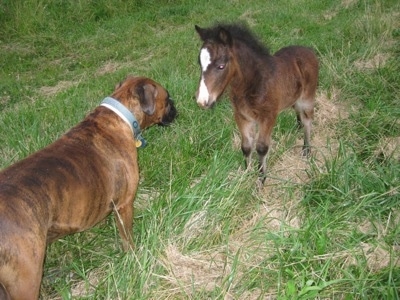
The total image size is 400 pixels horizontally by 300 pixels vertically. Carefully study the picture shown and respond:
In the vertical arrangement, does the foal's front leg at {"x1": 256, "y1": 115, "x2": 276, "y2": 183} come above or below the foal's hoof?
above

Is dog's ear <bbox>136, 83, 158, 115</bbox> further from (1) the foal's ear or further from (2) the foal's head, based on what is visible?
(1) the foal's ear

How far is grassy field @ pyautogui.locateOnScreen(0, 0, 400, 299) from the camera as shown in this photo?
3.25 m

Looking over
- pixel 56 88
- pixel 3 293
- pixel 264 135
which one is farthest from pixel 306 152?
pixel 56 88

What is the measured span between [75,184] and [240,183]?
1.54 meters

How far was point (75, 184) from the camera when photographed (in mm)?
3434

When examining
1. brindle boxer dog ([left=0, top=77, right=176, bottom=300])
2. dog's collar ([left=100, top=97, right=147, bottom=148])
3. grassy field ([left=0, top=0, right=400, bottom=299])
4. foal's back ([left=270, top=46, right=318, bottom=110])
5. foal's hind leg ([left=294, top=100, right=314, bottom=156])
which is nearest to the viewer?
brindle boxer dog ([left=0, top=77, right=176, bottom=300])

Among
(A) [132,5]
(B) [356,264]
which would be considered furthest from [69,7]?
(B) [356,264]

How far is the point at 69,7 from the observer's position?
12.2 metres

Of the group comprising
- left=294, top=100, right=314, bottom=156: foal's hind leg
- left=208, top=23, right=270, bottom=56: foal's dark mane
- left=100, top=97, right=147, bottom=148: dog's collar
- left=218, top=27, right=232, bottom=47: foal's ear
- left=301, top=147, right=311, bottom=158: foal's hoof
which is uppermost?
left=218, top=27, right=232, bottom=47: foal's ear

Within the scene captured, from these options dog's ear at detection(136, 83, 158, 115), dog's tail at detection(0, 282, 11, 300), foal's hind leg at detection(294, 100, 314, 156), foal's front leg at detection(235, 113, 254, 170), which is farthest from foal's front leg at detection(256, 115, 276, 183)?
dog's tail at detection(0, 282, 11, 300)

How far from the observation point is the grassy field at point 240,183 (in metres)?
3.25

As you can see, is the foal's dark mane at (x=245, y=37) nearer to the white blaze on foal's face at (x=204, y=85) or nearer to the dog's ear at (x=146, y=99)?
the white blaze on foal's face at (x=204, y=85)

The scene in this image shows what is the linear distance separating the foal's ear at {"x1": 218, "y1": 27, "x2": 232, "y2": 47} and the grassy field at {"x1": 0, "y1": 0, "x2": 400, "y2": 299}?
3.76 feet

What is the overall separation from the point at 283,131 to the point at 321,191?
211 cm
